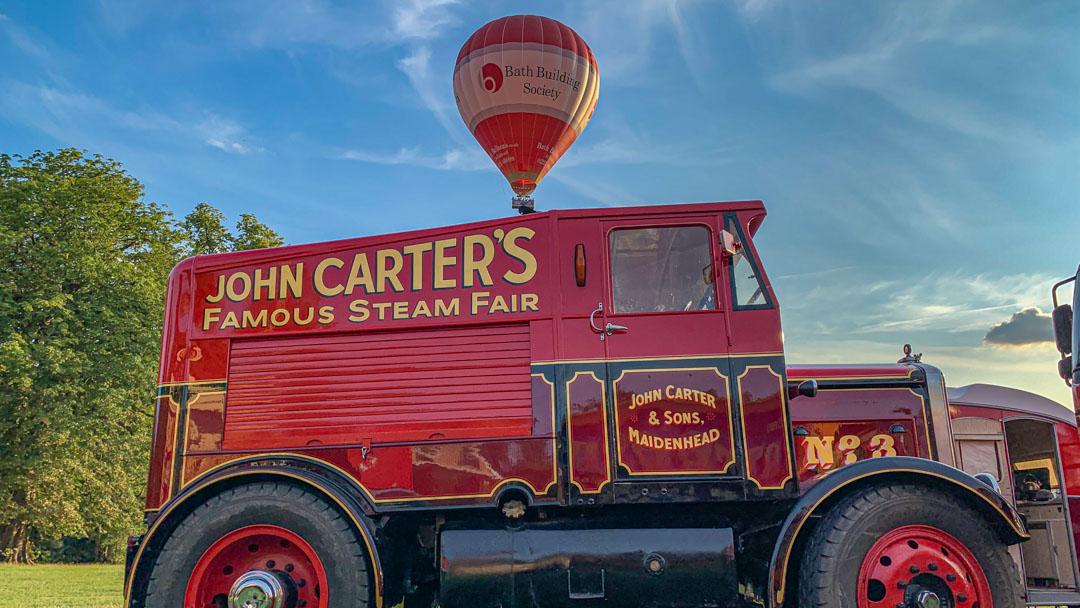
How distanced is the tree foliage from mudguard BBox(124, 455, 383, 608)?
1864 centimetres

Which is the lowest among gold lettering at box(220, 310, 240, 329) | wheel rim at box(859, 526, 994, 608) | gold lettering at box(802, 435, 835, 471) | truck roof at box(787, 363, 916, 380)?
wheel rim at box(859, 526, 994, 608)

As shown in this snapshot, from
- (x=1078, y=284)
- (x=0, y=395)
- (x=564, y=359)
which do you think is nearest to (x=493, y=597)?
(x=564, y=359)

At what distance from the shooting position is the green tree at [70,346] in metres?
21.6

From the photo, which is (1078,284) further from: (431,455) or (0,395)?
(0,395)

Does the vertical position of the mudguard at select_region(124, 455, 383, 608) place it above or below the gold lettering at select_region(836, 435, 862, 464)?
below

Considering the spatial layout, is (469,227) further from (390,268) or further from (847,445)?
(847,445)

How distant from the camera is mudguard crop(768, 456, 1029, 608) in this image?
4801 millimetres

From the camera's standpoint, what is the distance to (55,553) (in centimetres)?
3416

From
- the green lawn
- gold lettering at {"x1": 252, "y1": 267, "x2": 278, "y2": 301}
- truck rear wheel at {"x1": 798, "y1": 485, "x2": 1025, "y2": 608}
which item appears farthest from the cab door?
the green lawn

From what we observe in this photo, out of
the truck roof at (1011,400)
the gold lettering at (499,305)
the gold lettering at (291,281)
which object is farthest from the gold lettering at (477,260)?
the truck roof at (1011,400)

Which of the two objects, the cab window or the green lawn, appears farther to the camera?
the green lawn

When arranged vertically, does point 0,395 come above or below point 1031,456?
above

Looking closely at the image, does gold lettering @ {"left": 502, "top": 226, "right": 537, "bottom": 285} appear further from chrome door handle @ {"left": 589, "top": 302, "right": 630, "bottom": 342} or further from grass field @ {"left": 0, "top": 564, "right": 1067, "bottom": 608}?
grass field @ {"left": 0, "top": 564, "right": 1067, "bottom": 608}

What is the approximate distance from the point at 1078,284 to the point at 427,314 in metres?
5.18
